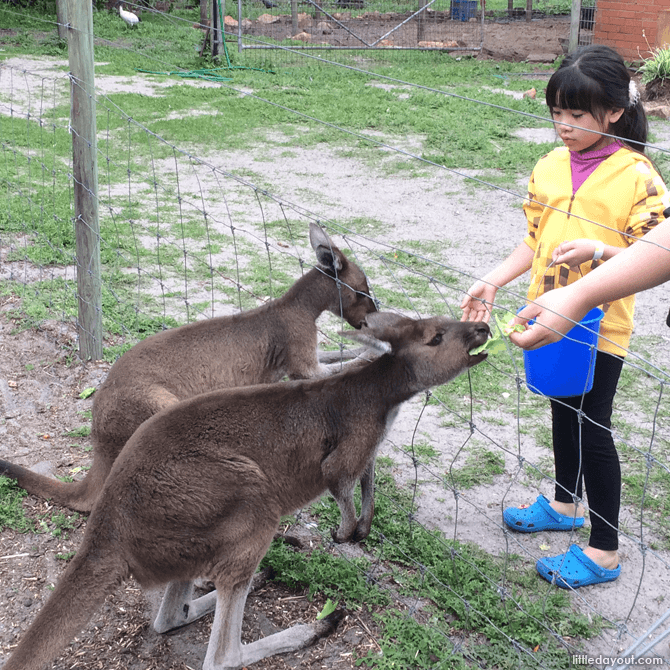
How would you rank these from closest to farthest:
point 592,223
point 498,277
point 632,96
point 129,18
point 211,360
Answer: point 592,223 → point 632,96 → point 498,277 → point 211,360 → point 129,18

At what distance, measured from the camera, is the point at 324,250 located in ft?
10.6

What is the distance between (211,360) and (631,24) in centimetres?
1088

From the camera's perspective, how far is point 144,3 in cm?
1797

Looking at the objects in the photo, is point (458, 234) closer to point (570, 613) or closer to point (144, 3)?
point (570, 613)

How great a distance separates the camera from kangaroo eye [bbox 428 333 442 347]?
8.33ft

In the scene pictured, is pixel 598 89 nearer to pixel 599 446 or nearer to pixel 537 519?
pixel 599 446

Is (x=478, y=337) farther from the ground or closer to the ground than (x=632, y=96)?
closer to the ground

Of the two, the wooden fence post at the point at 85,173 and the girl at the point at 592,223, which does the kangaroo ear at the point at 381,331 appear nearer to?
the girl at the point at 592,223

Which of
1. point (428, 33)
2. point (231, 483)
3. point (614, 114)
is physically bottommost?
point (231, 483)

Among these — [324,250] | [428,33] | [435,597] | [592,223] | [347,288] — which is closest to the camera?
[592,223]

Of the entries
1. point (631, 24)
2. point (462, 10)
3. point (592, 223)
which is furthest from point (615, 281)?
point (462, 10)

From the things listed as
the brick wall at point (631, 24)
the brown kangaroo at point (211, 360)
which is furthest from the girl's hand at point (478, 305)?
the brick wall at point (631, 24)

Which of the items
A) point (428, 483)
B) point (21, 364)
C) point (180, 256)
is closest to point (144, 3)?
point (180, 256)

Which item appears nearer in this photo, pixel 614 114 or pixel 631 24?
pixel 614 114
